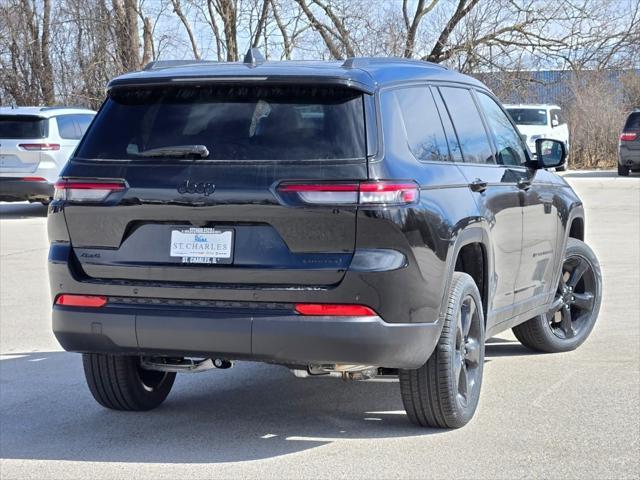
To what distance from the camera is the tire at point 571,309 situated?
7852 millimetres

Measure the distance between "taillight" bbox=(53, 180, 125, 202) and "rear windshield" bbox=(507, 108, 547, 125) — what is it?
26.5m

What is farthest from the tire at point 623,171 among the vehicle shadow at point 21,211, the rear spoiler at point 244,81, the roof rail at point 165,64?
the rear spoiler at point 244,81

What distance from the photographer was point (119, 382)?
6.15 m

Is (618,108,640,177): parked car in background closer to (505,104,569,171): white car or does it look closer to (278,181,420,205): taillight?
(505,104,569,171): white car

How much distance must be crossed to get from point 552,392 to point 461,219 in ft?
5.07

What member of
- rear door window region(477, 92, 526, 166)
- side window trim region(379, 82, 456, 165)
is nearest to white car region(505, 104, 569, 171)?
rear door window region(477, 92, 526, 166)

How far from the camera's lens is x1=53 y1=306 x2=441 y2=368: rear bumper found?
5.11 meters

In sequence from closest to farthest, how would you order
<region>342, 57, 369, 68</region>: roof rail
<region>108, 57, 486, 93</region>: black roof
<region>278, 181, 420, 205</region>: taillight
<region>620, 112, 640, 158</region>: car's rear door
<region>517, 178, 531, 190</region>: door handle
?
<region>278, 181, 420, 205</region>: taillight < <region>108, 57, 486, 93</region>: black roof < <region>342, 57, 369, 68</region>: roof rail < <region>517, 178, 531, 190</region>: door handle < <region>620, 112, 640, 158</region>: car's rear door

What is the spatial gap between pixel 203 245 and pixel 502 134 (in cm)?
246

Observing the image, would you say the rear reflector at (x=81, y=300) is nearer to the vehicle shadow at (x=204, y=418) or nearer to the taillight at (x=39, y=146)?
the vehicle shadow at (x=204, y=418)

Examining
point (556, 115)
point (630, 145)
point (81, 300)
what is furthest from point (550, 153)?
point (556, 115)

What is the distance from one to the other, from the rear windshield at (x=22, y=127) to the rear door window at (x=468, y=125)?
1425 centimetres

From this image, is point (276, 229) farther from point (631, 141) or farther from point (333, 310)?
point (631, 141)

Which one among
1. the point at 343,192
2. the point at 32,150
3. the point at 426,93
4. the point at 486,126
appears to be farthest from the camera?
the point at 32,150
